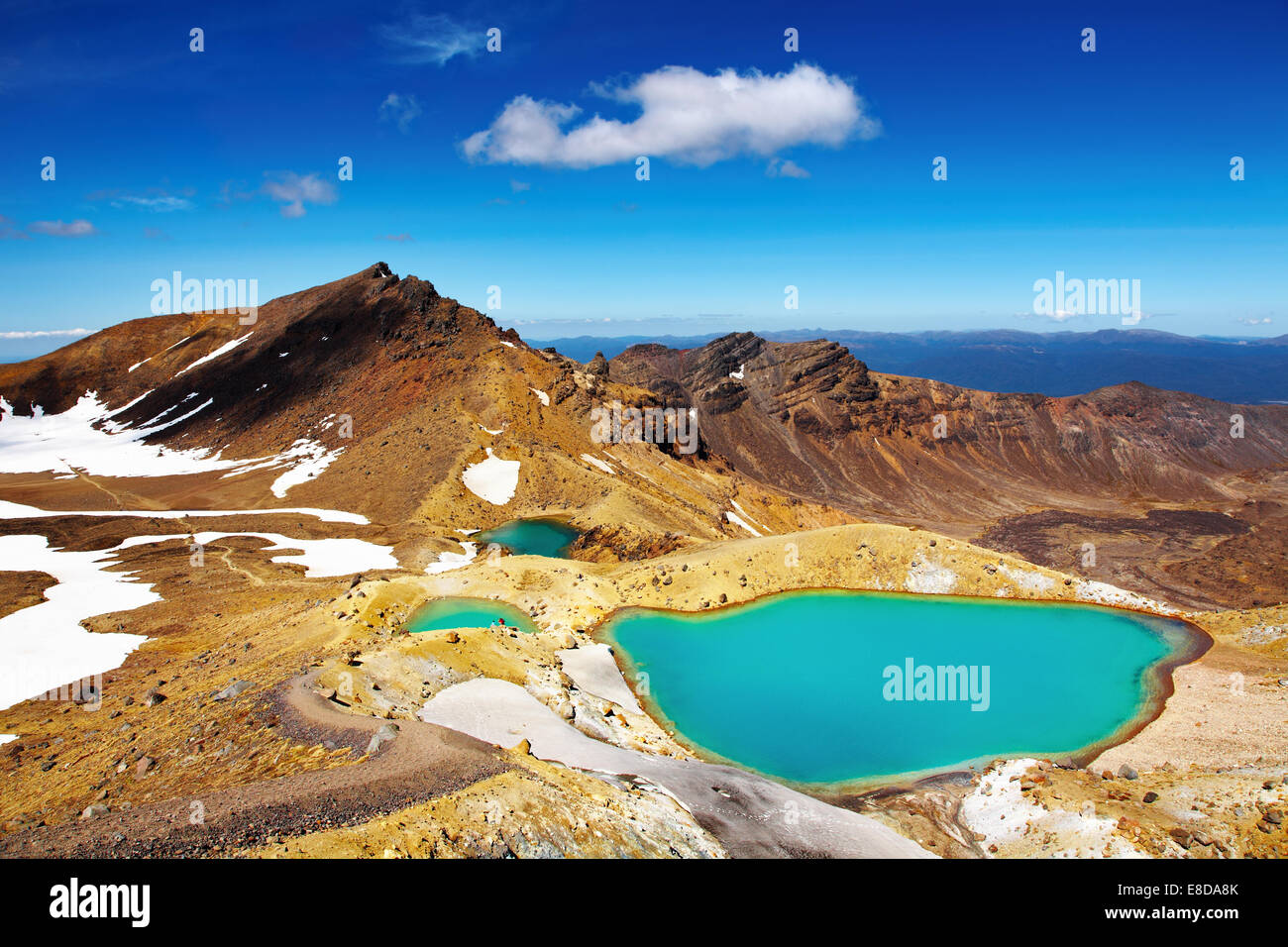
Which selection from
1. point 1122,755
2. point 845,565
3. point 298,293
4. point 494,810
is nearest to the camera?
point 494,810

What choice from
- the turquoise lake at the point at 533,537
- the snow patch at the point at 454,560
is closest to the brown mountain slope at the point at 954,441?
the turquoise lake at the point at 533,537

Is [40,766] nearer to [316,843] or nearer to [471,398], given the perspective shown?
[316,843]

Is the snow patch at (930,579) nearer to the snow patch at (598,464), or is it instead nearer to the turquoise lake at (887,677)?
the turquoise lake at (887,677)

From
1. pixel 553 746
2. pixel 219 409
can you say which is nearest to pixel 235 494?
pixel 219 409
